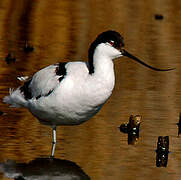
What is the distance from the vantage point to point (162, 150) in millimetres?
11664

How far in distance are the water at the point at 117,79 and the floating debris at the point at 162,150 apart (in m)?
0.09

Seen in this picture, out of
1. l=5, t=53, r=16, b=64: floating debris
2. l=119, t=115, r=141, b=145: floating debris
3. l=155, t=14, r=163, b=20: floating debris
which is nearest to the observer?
l=119, t=115, r=141, b=145: floating debris

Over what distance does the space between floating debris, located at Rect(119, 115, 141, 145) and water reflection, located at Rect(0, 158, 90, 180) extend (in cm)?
162

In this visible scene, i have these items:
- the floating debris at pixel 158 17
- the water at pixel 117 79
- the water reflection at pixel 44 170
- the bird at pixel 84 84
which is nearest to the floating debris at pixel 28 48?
the water at pixel 117 79

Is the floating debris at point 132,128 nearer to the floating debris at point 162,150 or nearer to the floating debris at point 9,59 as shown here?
the floating debris at point 162,150

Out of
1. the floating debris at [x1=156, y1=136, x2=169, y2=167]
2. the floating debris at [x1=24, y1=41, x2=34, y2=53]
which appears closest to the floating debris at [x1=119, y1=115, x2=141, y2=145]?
the floating debris at [x1=156, y1=136, x2=169, y2=167]

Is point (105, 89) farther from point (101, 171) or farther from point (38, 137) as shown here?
point (38, 137)

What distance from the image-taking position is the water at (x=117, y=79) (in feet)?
37.9

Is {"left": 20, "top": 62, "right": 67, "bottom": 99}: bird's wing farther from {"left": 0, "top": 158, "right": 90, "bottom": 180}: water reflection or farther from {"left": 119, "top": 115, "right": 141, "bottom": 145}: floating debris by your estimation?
{"left": 119, "top": 115, "right": 141, "bottom": 145}: floating debris

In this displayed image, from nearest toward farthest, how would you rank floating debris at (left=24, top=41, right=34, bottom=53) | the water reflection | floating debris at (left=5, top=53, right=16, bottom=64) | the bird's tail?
the water reflection, the bird's tail, floating debris at (left=5, top=53, right=16, bottom=64), floating debris at (left=24, top=41, right=34, bottom=53)

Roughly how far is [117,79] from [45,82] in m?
5.02

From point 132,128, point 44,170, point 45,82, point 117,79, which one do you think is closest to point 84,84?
point 45,82

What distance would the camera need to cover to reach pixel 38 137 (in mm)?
12367

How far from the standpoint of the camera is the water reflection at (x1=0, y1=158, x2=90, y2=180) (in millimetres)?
10688
